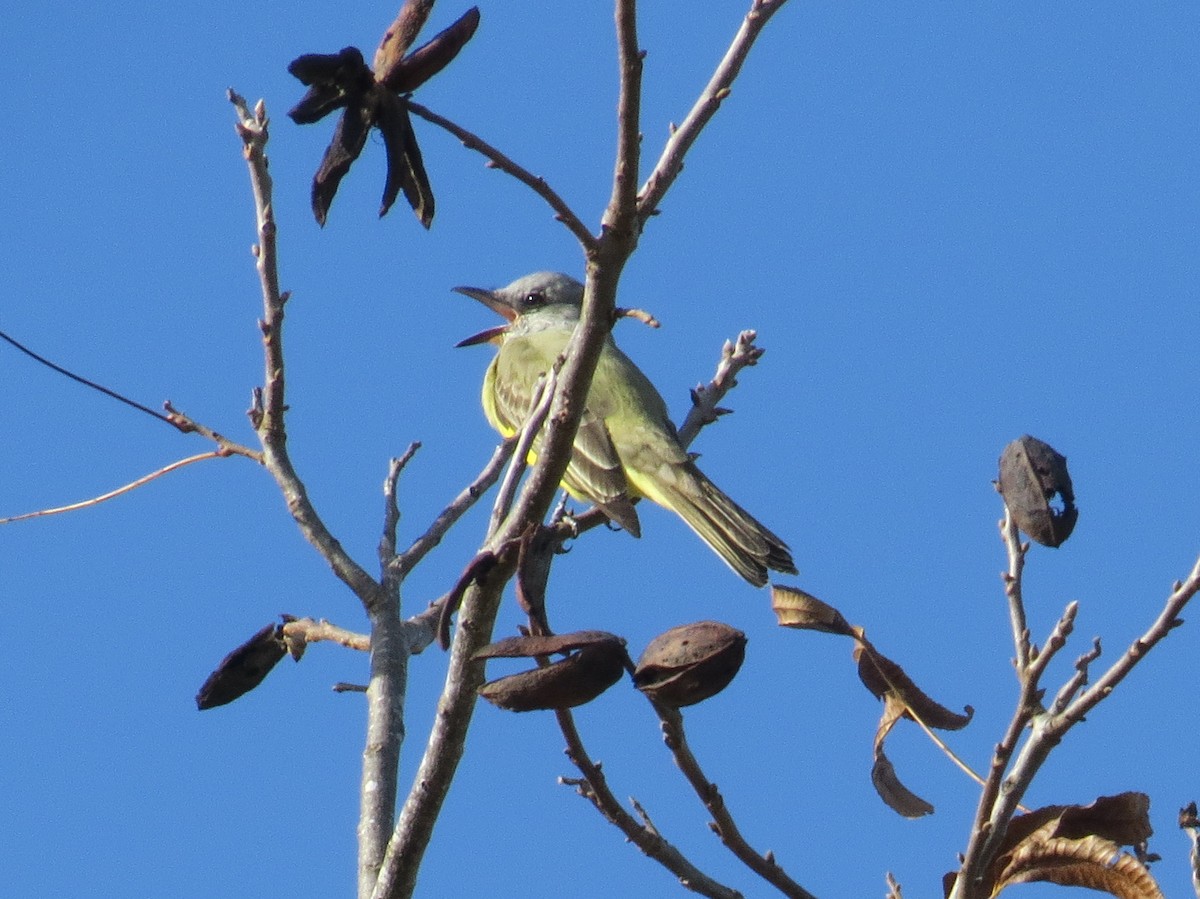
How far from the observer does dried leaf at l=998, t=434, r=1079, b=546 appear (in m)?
3.06

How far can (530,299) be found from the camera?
10258 millimetres

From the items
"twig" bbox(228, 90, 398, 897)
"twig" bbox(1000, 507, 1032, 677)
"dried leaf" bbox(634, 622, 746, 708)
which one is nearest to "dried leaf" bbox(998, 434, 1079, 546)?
"twig" bbox(1000, 507, 1032, 677)

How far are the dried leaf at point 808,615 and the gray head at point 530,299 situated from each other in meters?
7.10

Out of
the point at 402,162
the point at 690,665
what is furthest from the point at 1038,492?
the point at 402,162

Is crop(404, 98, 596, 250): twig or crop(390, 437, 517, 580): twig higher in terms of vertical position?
crop(390, 437, 517, 580): twig

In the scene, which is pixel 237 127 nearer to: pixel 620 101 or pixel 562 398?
pixel 562 398

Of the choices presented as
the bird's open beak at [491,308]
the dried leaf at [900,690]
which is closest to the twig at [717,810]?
the dried leaf at [900,690]

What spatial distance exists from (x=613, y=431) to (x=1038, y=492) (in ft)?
17.3

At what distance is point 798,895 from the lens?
9.17ft

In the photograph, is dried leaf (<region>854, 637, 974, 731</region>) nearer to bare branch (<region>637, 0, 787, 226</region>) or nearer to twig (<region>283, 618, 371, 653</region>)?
bare branch (<region>637, 0, 787, 226</region>)

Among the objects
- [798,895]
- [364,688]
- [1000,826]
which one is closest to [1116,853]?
[1000,826]

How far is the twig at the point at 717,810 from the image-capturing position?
9.21ft

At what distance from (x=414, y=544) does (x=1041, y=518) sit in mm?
2196

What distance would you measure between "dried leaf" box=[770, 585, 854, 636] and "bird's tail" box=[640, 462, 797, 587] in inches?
146
